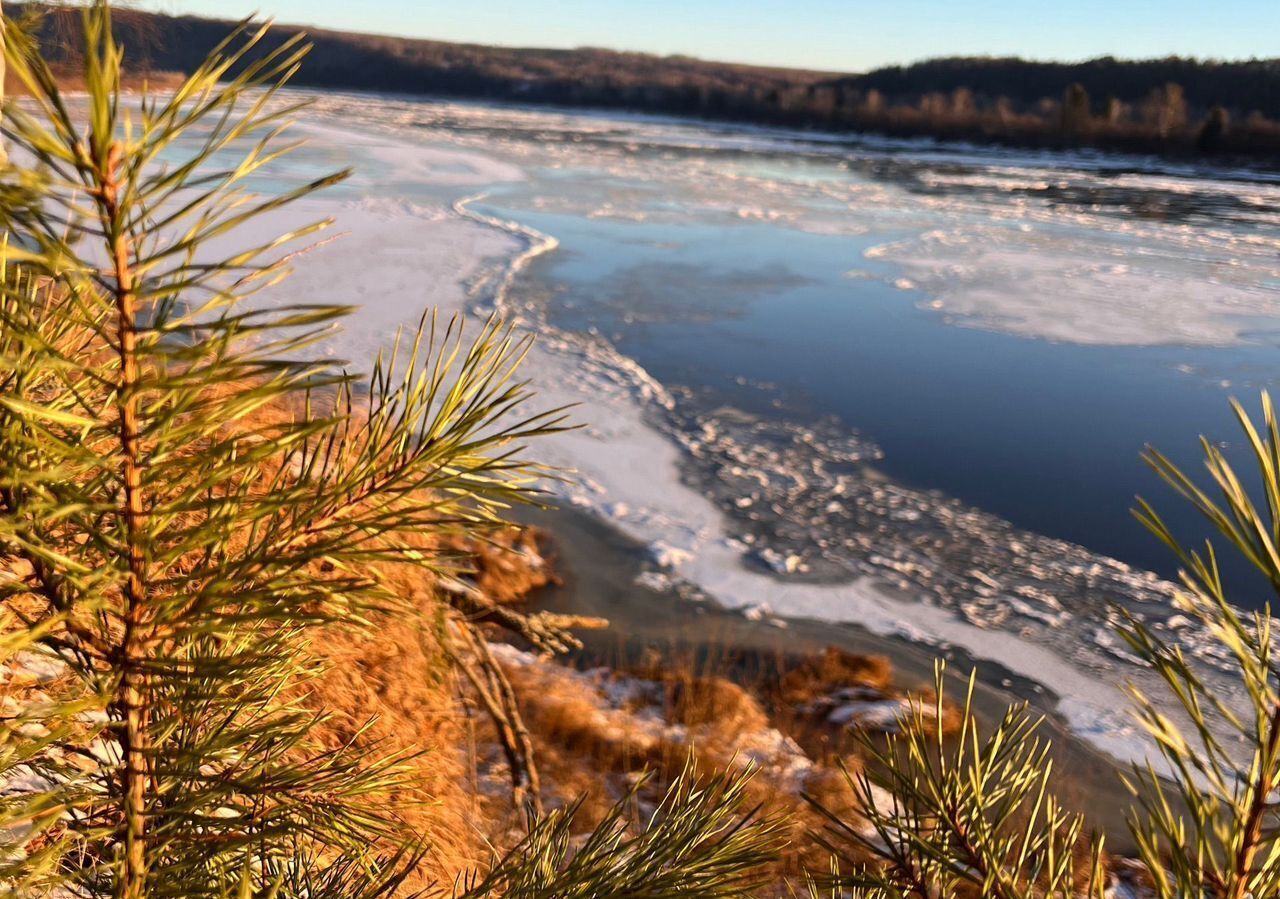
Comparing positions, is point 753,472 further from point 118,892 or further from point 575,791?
point 118,892

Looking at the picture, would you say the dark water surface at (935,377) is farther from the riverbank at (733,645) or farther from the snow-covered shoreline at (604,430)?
the riverbank at (733,645)

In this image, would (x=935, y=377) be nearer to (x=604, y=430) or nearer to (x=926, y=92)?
(x=604, y=430)

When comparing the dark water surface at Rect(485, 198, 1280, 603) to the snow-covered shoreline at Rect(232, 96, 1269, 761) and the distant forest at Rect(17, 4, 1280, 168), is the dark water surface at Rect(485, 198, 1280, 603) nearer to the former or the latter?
the snow-covered shoreline at Rect(232, 96, 1269, 761)

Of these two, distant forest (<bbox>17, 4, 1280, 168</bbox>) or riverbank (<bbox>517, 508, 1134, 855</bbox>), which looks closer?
riverbank (<bbox>517, 508, 1134, 855</bbox>)

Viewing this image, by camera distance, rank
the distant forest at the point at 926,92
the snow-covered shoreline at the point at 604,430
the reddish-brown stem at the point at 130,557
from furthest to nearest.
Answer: the distant forest at the point at 926,92 < the snow-covered shoreline at the point at 604,430 < the reddish-brown stem at the point at 130,557

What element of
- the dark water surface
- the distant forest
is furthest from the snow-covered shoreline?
the distant forest

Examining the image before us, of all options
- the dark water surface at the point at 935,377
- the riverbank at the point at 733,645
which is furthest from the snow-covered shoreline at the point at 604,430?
the dark water surface at the point at 935,377

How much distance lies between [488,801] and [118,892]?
250 cm

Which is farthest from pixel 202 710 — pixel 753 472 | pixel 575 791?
pixel 753 472

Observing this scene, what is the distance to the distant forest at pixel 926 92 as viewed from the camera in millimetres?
29453

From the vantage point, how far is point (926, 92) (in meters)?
56.2

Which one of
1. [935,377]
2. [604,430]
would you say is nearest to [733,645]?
[604,430]

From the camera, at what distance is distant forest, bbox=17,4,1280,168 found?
96.6 ft

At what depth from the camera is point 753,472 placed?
20.2 feet
